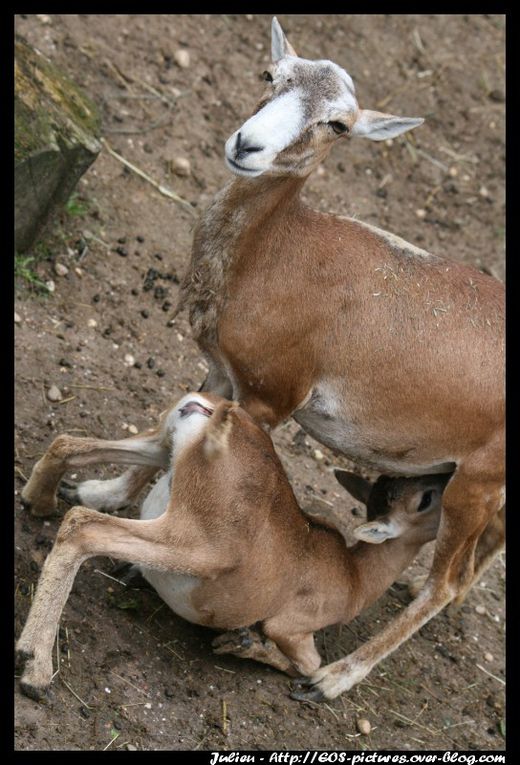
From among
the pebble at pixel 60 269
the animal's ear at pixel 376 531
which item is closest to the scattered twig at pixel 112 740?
the animal's ear at pixel 376 531

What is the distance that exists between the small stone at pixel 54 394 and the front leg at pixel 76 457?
0.91 m

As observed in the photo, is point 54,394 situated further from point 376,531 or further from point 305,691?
point 305,691

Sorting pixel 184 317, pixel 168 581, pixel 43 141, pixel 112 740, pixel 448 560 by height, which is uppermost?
pixel 43 141

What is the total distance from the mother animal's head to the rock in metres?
2.12

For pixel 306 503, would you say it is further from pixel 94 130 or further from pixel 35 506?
pixel 94 130

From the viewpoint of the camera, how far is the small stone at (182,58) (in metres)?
10.6

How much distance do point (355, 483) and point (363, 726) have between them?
1.73 metres

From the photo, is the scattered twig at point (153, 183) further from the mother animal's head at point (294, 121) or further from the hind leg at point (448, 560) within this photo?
the hind leg at point (448, 560)

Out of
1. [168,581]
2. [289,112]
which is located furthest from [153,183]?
[168,581]

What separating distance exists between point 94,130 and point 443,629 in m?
4.79

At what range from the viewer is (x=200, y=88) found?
10625 mm

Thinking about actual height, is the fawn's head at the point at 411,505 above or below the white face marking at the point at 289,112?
below

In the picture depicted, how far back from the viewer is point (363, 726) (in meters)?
6.79

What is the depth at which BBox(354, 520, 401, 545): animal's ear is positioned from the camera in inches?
271
